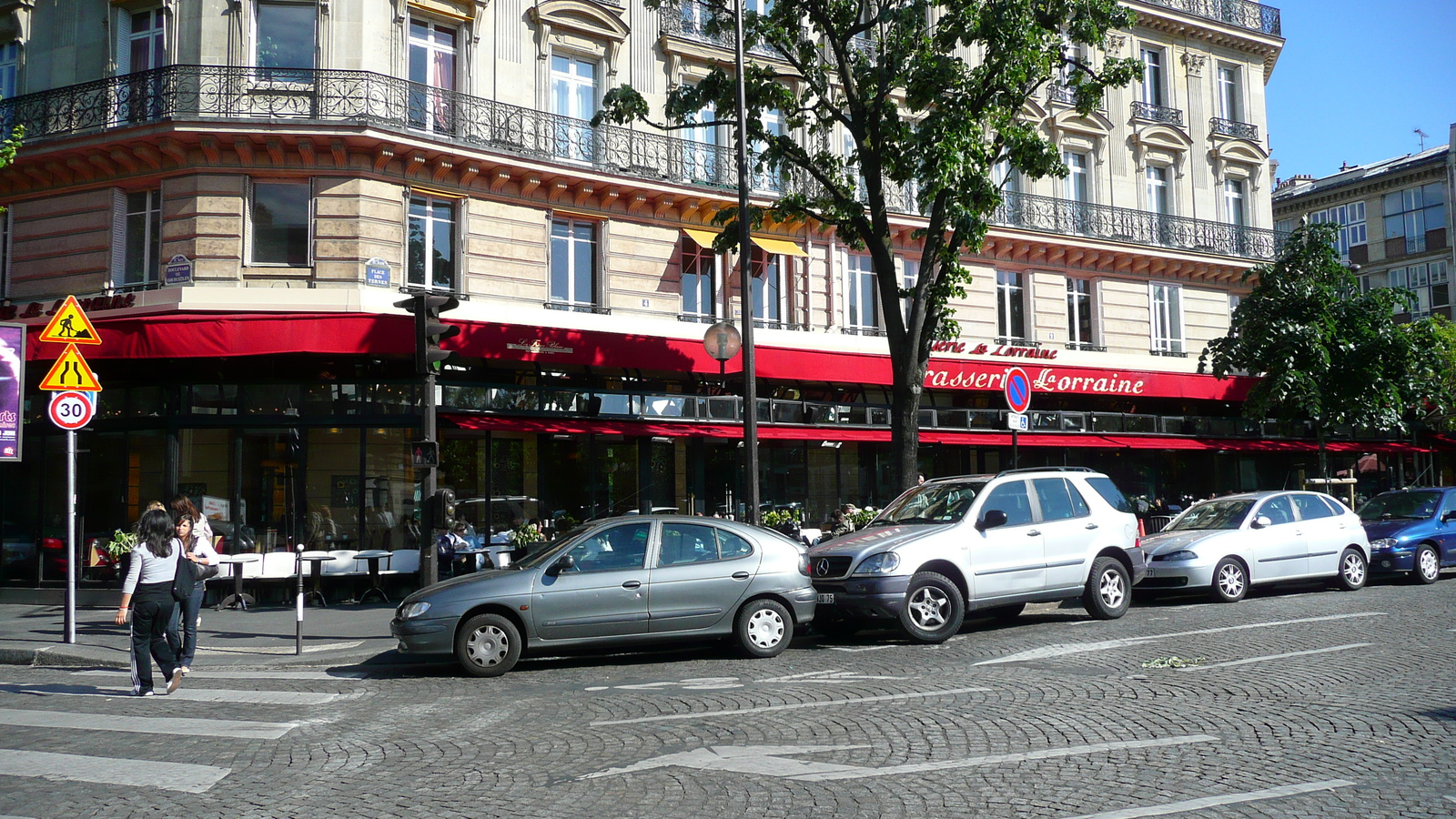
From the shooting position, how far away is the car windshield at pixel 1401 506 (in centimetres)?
1711

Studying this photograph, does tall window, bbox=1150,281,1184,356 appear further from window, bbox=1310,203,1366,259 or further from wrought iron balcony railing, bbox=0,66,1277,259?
window, bbox=1310,203,1366,259

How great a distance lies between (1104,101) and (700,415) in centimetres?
1395

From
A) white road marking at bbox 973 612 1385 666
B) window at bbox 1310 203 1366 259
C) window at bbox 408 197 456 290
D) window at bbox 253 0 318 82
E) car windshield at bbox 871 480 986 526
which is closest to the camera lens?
white road marking at bbox 973 612 1385 666

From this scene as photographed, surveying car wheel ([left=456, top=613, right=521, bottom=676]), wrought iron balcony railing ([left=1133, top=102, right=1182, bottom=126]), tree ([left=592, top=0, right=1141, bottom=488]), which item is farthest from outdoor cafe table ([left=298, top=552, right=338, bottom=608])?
wrought iron balcony railing ([left=1133, top=102, right=1182, bottom=126])

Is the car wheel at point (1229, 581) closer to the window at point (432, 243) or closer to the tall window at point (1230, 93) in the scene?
the window at point (432, 243)

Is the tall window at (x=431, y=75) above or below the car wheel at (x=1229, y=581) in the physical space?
above

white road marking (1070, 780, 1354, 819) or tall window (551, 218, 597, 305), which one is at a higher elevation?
tall window (551, 218, 597, 305)

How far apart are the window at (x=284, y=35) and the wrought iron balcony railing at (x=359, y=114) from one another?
0.49 metres

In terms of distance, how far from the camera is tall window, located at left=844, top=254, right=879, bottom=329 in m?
23.0

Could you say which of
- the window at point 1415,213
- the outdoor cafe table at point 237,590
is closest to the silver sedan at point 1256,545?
the outdoor cafe table at point 237,590

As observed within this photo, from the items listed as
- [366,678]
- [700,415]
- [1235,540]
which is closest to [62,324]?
[366,678]

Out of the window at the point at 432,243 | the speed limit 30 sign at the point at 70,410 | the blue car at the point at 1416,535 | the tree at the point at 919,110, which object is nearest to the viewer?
the speed limit 30 sign at the point at 70,410

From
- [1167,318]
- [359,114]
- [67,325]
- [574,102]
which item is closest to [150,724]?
[67,325]

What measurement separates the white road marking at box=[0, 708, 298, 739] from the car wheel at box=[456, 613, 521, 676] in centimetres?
218
